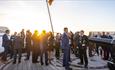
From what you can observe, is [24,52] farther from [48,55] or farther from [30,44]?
[48,55]

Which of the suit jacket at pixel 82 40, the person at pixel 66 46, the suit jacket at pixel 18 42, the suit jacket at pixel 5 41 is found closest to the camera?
the person at pixel 66 46

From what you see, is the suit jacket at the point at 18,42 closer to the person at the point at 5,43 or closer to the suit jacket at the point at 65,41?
the person at the point at 5,43

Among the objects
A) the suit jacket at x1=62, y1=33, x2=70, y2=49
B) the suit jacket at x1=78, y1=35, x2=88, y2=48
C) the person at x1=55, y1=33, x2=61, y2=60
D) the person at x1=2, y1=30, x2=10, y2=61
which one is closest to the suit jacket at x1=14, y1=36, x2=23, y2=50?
the person at x1=2, y1=30, x2=10, y2=61

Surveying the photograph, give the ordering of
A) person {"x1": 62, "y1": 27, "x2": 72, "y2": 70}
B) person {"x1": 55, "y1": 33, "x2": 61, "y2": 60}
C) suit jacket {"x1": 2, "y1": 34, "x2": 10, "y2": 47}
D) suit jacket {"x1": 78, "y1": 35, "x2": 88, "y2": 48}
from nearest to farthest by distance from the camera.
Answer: person {"x1": 62, "y1": 27, "x2": 72, "y2": 70}
suit jacket {"x1": 78, "y1": 35, "x2": 88, "y2": 48}
suit jacket {"x1": 2, "y1": 34, "x2": 10, "y2": 47}
person {"x1": 55, "y1": 33, "x2": 61, "y2": 60}

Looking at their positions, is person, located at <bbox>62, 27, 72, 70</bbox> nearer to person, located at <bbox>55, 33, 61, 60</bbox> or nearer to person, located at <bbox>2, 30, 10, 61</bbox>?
person, located at <bbox>2, 30, 10, 61</bbox>

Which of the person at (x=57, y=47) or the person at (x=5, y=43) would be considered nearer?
the person at (x=5, y=43)

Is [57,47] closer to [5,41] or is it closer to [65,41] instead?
[5,41]

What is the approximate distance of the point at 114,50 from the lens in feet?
42.2

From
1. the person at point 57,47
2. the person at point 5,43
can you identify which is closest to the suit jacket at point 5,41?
the person at point 5,43

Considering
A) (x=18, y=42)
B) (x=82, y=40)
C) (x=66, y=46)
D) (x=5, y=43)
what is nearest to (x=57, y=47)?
(x=5, y=43)

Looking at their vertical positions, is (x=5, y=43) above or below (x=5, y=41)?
below

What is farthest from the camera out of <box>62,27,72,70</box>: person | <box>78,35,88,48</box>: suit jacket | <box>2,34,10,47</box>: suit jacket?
<box>2,34,10,47</box>: suit jacket

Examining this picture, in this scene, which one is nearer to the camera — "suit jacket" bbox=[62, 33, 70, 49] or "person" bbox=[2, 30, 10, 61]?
"suit jacket" bbox=[62, 33, 70, 49]

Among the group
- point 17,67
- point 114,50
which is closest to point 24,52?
point 17,67
